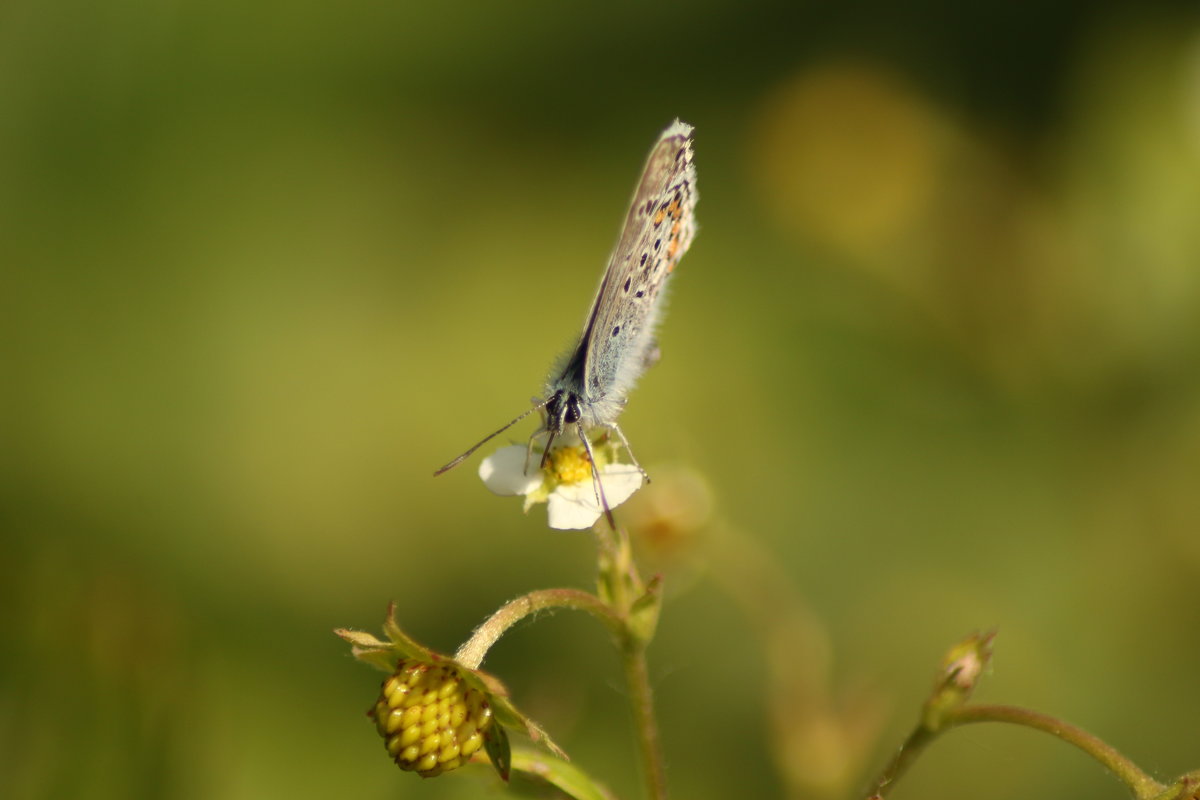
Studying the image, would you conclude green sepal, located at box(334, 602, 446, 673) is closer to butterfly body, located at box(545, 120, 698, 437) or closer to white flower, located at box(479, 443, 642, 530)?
white flower, located at box(479, 443, 642, 530)

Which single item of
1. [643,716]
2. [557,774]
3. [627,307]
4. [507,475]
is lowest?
[557,774]

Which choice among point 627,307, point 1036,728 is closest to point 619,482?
point 627,307

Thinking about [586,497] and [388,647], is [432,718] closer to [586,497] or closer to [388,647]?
[388,647]

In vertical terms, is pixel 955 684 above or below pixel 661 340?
above

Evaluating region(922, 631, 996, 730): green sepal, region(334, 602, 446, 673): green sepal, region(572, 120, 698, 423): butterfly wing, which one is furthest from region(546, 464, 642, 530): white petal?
region(922, 631, 996, 730): green sepal

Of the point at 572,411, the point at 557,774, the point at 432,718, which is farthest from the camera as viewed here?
the point at 572,411

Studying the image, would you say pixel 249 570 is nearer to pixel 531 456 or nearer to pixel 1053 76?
pixel 531 456
